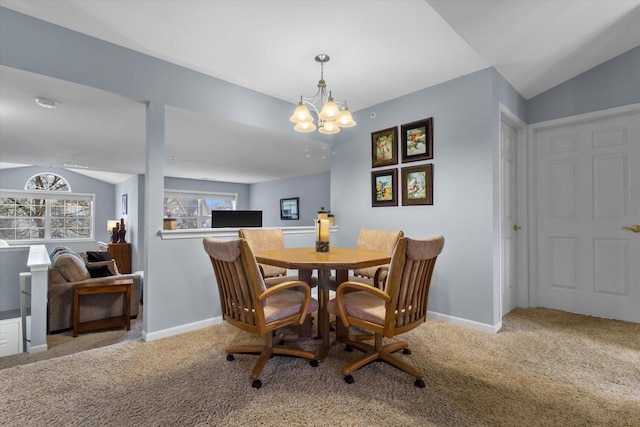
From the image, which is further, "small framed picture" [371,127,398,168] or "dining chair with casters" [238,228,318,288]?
"small framed picture" [371,127,398,168]

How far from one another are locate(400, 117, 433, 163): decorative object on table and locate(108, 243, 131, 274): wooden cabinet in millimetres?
6692

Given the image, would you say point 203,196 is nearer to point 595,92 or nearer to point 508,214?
point 508,214

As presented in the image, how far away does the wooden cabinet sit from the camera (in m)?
6.97

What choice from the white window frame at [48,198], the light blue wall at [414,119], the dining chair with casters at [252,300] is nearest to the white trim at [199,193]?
the white window frame at [48,198]

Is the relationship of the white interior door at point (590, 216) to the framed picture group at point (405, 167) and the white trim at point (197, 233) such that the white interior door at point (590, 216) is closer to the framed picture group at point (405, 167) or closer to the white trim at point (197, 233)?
the framed picture group at point (405, 167)

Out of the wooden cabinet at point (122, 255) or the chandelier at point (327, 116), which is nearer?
the chandelier at point (327, 116)

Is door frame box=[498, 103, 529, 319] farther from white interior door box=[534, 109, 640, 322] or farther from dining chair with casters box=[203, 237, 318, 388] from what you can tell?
dining chair with casters box=[203, 237, 318, 388]

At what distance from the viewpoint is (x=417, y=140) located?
11.0ft

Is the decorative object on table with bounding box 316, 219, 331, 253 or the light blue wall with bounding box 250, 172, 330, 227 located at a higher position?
the light blue wall with bounding box 250, 172, 330, 227

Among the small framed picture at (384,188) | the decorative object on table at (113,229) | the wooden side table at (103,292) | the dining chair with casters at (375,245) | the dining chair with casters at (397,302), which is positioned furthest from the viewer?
the decorative object on table at (113,229)

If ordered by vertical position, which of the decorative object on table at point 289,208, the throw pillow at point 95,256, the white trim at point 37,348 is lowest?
the white trim at point 37,348

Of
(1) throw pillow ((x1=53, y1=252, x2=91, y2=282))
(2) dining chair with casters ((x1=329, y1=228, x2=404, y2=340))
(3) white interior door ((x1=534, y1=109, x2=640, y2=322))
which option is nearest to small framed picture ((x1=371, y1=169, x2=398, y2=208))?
(2) dining chair with casters ((x1=329, y1=228, x2=404, y2=340))

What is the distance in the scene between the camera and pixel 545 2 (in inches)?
82.7

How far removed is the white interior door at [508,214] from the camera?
328 centimetres
